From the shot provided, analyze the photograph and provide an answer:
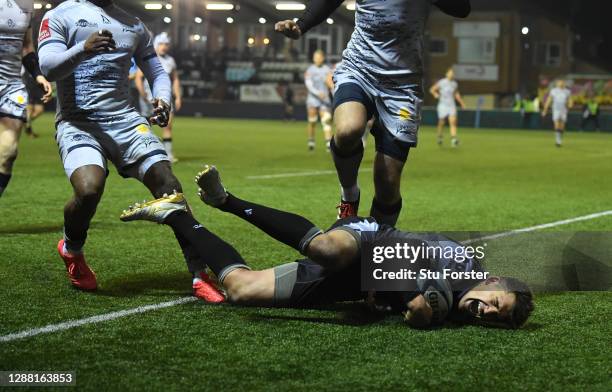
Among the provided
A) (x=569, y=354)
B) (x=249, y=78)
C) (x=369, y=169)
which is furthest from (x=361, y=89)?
(x=249, y=78)

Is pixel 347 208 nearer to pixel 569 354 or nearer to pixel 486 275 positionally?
pixel 486 275

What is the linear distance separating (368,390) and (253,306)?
1562 millimetres

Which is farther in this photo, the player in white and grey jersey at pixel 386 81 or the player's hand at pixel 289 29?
the player in white and grey jersey at pixel 386 81

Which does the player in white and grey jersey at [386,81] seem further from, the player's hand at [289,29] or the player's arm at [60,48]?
the player's arm at [60,48]

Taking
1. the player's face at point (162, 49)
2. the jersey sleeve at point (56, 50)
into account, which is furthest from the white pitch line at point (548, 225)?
the player's face at point (162, 49)

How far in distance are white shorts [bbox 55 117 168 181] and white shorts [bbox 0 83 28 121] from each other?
7.12ft

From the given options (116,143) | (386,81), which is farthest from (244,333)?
(386,81)

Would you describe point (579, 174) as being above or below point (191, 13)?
below

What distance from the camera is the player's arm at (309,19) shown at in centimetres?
675

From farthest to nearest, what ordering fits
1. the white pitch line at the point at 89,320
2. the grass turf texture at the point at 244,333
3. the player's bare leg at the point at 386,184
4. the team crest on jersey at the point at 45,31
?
the player's bare leg at the point at 386,184 → the team crest on jersey at the point at 45,31 → the white pitch line at the point at 89,320 → the grass turf texture at the point at 244,333

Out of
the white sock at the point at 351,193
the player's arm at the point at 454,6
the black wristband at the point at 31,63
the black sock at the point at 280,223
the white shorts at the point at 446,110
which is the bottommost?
the white shorts at the point at 446,110

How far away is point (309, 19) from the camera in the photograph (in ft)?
23.1

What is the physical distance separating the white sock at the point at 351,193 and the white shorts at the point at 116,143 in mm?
1564

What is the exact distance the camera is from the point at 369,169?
17828 millimetres
